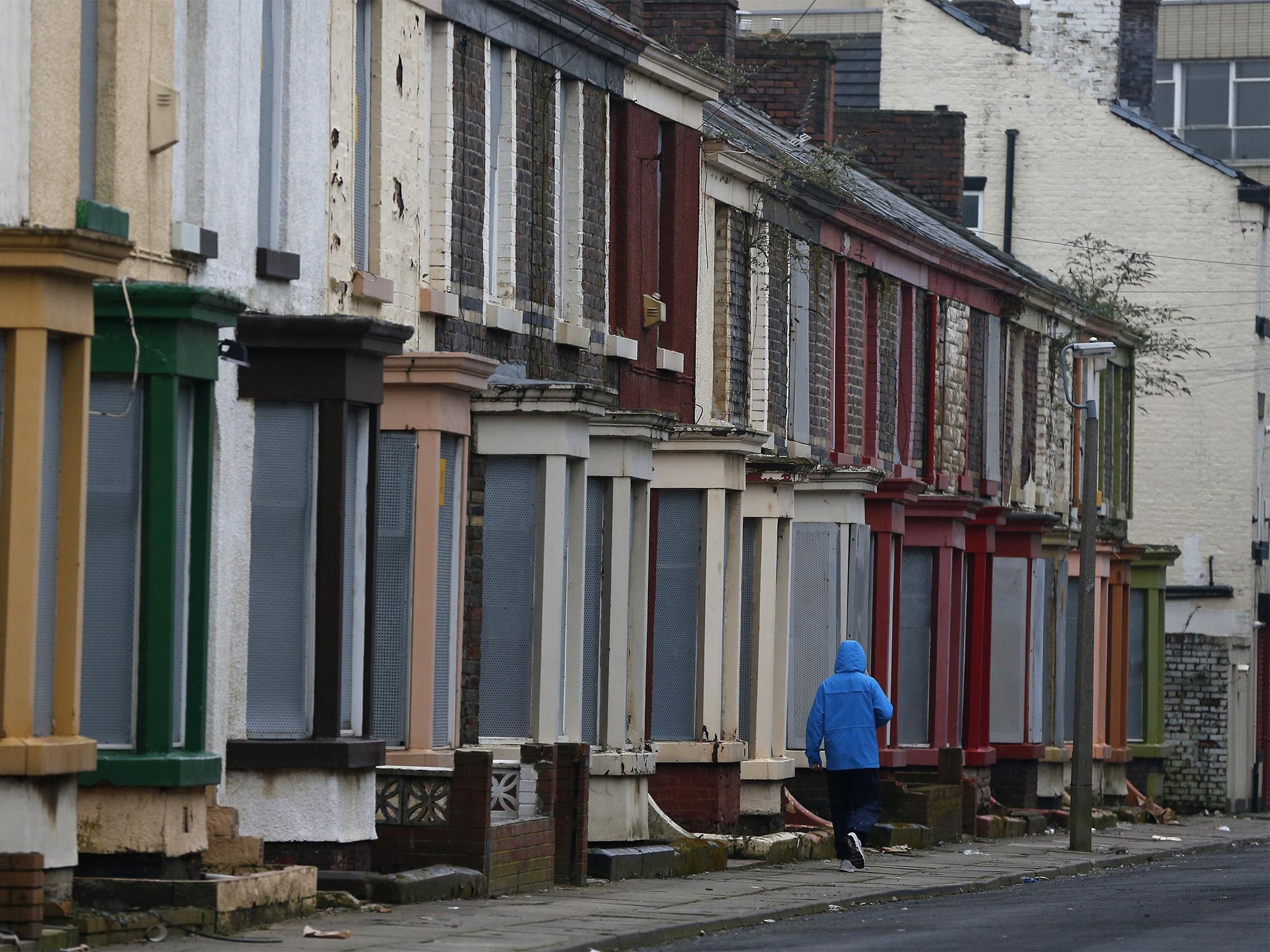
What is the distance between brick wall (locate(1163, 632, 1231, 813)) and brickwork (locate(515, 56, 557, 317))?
24.7 meters

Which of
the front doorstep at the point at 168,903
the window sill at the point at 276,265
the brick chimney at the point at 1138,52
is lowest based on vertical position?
the front doorstep at the point at 168,903

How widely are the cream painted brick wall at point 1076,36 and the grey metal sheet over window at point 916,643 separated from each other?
18320mm

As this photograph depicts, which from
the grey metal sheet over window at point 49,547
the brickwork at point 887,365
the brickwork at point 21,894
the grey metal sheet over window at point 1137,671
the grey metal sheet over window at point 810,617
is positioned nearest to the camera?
the brickwork at point 21,894

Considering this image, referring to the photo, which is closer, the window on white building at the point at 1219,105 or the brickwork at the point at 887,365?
the brickwork at the point at 887,365

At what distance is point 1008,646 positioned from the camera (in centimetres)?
3238

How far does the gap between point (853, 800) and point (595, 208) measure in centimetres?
512

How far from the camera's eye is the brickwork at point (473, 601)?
18234mm

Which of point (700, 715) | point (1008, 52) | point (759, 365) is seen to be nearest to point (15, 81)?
point (700, 715)

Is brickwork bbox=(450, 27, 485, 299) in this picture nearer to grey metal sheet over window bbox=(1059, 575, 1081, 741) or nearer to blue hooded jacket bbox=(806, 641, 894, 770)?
blue hooded jacket bbox=(806, 641, 894, 770)

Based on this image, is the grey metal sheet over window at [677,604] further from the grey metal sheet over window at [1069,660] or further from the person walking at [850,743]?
the grey metal sheet over window at [1069,660]

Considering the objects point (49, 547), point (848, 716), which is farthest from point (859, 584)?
point (49, 547)

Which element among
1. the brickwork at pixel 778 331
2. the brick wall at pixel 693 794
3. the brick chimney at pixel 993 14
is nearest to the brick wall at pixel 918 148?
the brick chimney at pixel 993 14

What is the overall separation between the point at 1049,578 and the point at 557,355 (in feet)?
46.1

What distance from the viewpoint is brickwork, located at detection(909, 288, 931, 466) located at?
32781 mm
